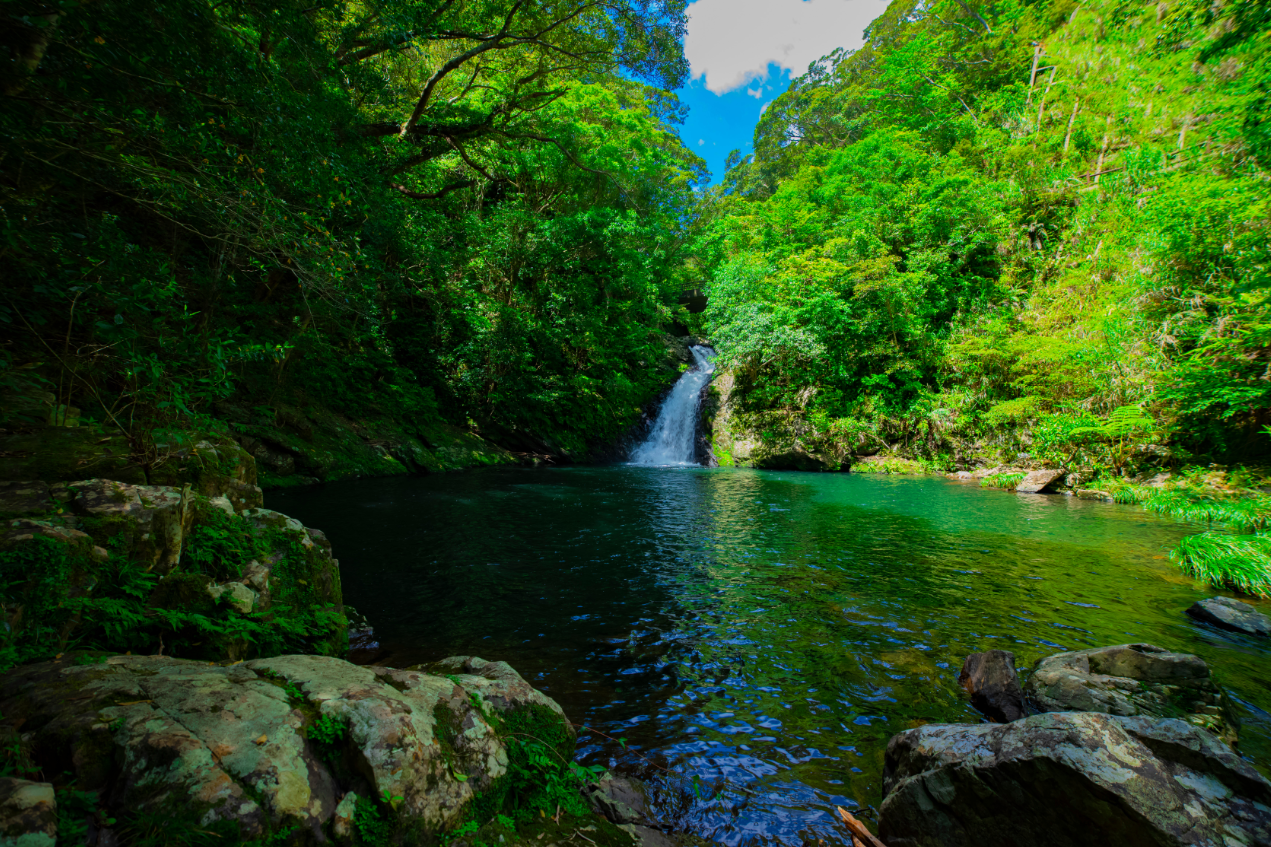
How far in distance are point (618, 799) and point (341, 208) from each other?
43.5ft

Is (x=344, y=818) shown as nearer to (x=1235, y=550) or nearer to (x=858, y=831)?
(x=858, y=831)

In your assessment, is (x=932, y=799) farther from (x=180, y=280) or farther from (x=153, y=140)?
(x=180, y=280)

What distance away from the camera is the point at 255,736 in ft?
6.46

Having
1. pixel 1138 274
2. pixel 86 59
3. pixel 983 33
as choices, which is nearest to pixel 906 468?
pixel 1138 274

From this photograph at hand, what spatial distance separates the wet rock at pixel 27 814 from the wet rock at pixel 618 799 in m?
2.30

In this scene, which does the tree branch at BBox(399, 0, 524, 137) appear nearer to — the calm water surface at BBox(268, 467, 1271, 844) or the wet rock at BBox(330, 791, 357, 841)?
the calm water surface at BBox(268, 467, 1271, 844)

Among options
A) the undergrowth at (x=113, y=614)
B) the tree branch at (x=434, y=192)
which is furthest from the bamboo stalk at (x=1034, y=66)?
the undergrowth at (x=113, y=614)

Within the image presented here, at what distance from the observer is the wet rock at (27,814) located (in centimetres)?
133

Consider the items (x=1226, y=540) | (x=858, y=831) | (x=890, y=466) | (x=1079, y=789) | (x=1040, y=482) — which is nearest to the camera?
(x=1079, y=789)

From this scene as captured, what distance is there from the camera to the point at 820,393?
24562mm

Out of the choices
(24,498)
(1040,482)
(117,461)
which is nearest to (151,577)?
(24,498)

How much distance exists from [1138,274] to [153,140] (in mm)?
21685

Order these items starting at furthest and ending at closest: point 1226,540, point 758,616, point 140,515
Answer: point 1226,540 < point 758,616 < point 140,515

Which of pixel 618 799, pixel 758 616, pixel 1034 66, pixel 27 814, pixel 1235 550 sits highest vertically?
pixel 1034 66
